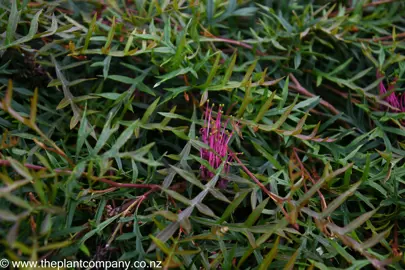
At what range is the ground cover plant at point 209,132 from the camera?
0.70m

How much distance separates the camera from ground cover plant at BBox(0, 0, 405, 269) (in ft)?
2.30

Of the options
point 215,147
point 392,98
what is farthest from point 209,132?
point 392,98

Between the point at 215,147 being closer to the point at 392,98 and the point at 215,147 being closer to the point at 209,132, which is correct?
the point at 209,132

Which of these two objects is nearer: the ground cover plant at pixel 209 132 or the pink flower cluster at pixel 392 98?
the ground cover plant at pixel 209 132

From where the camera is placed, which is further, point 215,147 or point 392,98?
point 392,98

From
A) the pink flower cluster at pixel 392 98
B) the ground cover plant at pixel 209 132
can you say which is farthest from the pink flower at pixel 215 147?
the pink flower cluster at pixel 392 98

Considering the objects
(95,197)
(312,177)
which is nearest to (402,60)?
(312,177)

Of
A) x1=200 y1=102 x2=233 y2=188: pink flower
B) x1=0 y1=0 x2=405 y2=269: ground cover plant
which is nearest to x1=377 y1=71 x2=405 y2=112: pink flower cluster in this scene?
x1=0 y1=0 x2=405 y2=269: ground cover plant

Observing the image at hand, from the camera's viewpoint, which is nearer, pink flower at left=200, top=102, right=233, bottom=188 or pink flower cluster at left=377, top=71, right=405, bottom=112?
pink flower at left=200, top=102, right=233, bottom=188

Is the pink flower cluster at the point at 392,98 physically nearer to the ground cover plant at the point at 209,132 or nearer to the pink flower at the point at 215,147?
the ground cover plant at the point at 209,132

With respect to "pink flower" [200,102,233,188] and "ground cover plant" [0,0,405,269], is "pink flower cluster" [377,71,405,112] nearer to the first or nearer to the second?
"ground cover plant" [0,0,405,269]

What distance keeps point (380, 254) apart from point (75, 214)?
0.51 metres

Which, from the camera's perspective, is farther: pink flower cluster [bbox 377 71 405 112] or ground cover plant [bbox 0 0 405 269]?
pink flower cluster [bbox 377 71 405 112]

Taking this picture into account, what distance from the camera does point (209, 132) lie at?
84 centimetres
